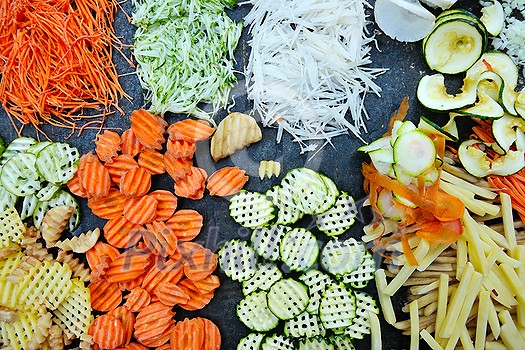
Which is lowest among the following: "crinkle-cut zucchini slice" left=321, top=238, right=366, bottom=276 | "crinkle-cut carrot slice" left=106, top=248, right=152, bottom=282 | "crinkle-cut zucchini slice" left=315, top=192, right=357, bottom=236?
"crinkle-cut carrot slice" left=106, top=248, right=152, bottom=282

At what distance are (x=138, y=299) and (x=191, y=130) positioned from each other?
991 mm

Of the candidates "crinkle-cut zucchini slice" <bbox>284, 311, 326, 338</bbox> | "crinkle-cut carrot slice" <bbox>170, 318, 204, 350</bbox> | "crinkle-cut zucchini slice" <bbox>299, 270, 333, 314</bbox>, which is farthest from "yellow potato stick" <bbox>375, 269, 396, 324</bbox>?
"crinkle-cut carrot slice" <bbox>170, 318, 204, 350</bbox>

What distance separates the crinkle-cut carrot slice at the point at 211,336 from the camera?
282 cm

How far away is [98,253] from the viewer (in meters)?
2.90

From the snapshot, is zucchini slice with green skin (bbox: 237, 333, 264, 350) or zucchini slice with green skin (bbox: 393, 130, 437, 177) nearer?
zucchini slice with green skin (bbox: 393, 130, 437, 177)

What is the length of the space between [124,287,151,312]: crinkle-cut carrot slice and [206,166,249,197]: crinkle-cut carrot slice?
0.67m

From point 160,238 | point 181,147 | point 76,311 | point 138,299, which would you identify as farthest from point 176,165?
point 76,311

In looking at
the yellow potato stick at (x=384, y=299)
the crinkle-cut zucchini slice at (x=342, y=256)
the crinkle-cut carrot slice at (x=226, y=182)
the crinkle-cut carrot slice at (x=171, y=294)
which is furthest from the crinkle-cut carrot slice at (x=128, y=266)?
the yellow potato stick at (x=384, y=299)

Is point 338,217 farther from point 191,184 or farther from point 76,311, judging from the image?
point 76,311

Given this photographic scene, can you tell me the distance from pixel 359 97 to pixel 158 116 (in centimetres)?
116

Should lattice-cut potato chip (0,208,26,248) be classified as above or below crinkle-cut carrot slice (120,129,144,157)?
below

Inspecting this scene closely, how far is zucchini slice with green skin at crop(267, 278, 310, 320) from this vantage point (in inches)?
107

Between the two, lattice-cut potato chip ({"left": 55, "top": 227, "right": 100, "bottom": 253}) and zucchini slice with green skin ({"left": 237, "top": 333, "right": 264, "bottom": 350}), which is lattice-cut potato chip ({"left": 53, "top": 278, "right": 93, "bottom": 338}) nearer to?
lattice-cut potato chip ({"left": 55, "top": 227, "right": 100, "bottom": 253})

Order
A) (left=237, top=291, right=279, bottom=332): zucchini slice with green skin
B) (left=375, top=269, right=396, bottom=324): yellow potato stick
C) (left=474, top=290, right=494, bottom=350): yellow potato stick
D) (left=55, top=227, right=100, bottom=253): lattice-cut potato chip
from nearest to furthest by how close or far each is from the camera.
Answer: (left=474, top=290, right=494, bottom=350): yellow potato stick, (left=375, top=269, right=396, bottom=324): yellow potato stick, (left=237, top=291, right=279, bottom=332): zucchini slice with green skin, (left=55, top=227, right=100, bottom=253): lattice-cut potato chip
